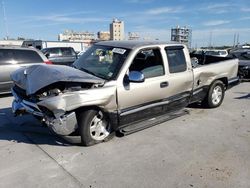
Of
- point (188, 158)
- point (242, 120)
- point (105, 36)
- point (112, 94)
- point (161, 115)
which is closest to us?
point (188, 158)

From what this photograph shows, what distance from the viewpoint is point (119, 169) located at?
3857mm

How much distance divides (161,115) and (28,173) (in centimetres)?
285

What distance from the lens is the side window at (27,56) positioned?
8938mm

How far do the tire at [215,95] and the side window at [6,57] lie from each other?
6080mm

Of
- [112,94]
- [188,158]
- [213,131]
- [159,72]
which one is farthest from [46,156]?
[213,131]

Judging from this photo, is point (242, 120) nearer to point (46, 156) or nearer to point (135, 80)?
point (135, 80)

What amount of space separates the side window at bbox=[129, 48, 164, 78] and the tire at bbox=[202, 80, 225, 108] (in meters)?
2.03

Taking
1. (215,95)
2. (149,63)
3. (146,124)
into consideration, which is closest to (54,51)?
(215,95)

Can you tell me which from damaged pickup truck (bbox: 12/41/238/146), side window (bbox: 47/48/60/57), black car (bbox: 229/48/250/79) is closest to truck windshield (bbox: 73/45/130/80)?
damaged pickup truck (bbox: 12/41/238/146)

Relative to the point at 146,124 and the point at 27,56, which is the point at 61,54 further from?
the point at 146,124

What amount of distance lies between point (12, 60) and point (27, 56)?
0.50 meters

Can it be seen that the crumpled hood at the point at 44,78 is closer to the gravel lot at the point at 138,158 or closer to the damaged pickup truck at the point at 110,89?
the damaged pickup truck at the point at 110,89

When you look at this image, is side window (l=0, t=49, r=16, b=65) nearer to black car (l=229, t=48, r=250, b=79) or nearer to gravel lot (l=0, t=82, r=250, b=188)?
gravel lot (l=0, t=82, r=250, b=188)

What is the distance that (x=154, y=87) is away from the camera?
5176mm
